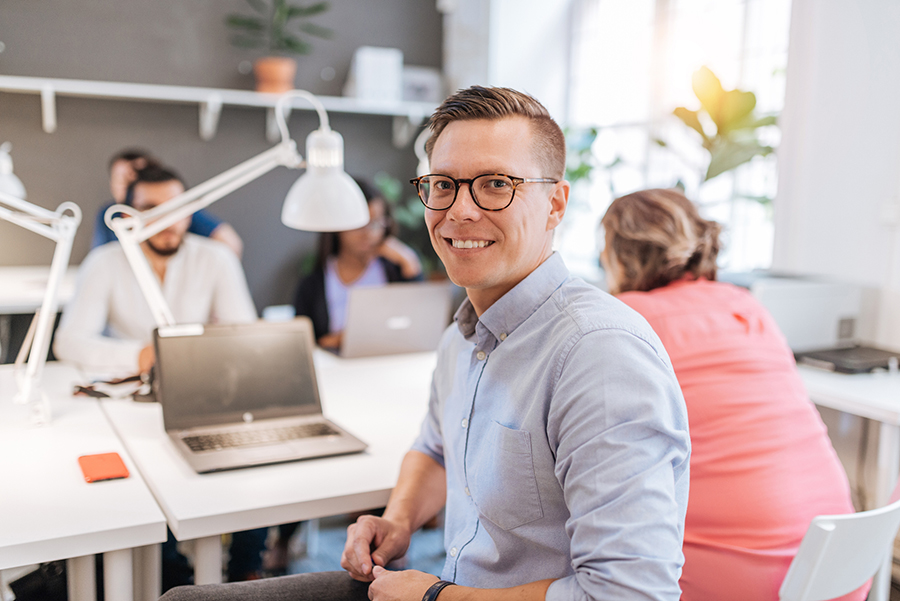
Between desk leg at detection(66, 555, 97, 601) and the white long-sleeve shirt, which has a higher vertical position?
the white long-sleeve shirt

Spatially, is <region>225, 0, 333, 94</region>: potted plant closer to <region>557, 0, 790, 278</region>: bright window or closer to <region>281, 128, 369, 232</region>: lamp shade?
<region>557, 0, 790, 278</region>: bright window

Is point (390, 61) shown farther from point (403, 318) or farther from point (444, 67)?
point (403, 318)

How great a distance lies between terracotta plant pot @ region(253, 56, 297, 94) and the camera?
13.2 feet

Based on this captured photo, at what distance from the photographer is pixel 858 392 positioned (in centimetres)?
212

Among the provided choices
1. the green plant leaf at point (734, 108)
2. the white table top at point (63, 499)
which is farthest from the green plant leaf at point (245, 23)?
the white table top at point (63, 499)

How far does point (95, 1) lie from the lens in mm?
3852

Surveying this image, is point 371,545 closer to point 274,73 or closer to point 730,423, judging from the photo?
point 730,423

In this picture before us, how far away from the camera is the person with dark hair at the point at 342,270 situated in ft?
10.7

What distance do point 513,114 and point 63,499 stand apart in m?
1.01

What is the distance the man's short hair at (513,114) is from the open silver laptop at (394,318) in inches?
51.6

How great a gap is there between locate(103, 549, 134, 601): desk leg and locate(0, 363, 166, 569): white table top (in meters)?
0.03

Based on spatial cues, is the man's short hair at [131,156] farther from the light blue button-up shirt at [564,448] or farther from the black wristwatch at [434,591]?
the black wristwatch at [434,591]

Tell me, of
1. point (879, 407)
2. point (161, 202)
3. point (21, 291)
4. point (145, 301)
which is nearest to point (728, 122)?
point (879, 407)

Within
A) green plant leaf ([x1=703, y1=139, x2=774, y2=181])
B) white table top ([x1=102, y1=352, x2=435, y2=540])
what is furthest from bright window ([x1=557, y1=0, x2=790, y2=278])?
white table top ([x1=102, y1=352, x2=435, y2=540])
